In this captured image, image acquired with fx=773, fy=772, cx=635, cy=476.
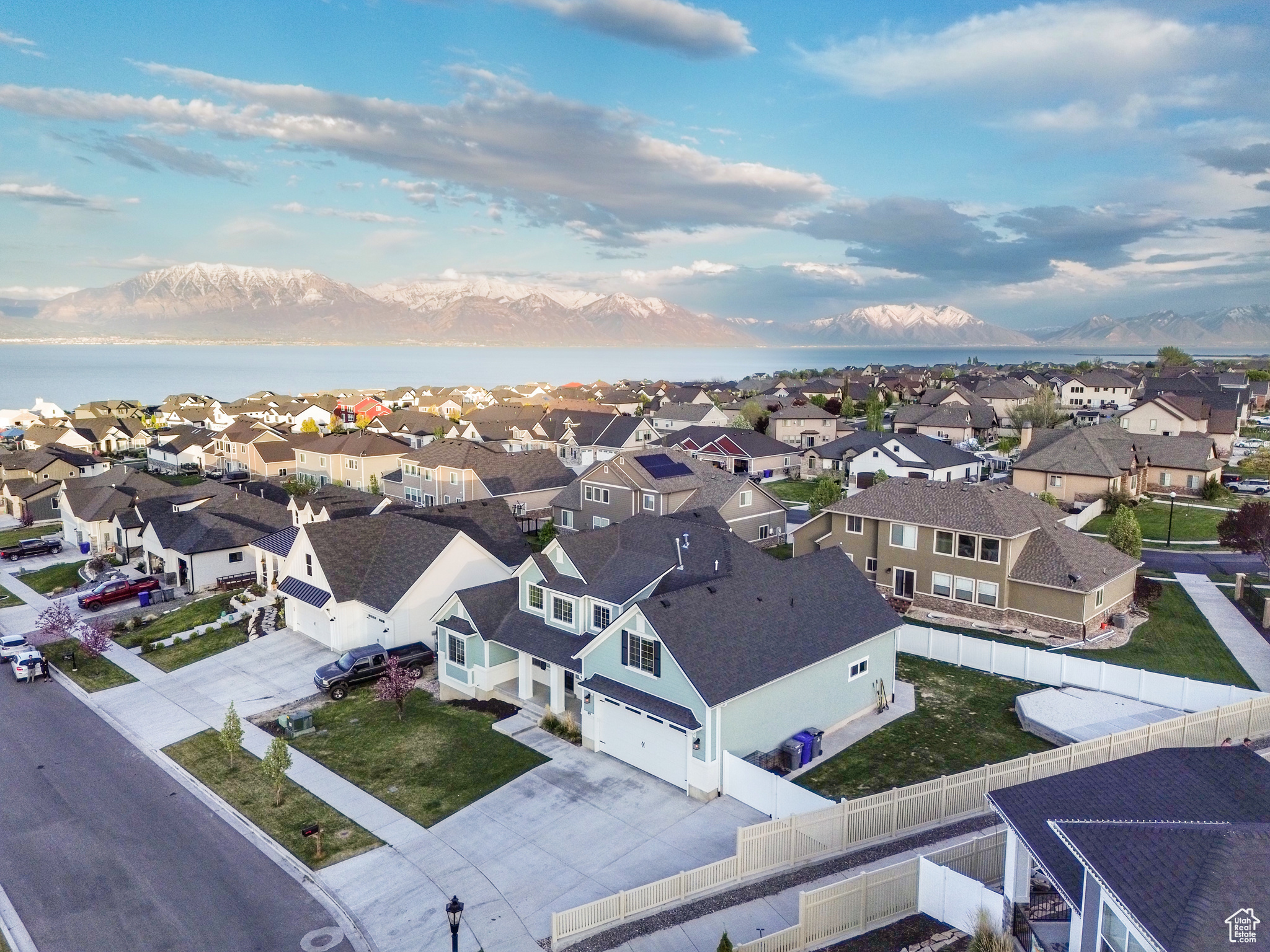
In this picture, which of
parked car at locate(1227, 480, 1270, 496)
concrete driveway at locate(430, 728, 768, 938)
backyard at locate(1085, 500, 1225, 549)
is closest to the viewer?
concrete driveway at locate(430, 728, 768, 938)

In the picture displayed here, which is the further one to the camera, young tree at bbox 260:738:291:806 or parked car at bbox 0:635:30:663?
parked car at bbox 0:635:30:663

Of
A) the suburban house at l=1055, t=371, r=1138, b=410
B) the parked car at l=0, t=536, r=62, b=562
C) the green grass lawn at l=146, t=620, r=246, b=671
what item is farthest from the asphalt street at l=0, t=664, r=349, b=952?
the suburban house at l=1055, t=371, r=1138, b=410

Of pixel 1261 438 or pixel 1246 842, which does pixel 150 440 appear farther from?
pixel 1261 438

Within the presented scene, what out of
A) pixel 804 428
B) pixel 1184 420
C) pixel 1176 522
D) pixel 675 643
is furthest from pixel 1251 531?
pixel 804 428

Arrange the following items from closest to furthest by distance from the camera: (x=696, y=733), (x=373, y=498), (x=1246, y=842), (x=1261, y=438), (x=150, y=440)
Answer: (x=1246, y=842) < (x=696, y=733) < (x=373, y=498) < (x=1261, y=438) < (x=150, y=440)

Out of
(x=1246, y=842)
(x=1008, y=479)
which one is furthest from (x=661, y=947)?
(x=1008, y=479)

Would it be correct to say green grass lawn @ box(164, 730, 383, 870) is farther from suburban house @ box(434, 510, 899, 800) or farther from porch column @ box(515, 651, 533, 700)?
porch column @ box(515, 651, 533, 700)

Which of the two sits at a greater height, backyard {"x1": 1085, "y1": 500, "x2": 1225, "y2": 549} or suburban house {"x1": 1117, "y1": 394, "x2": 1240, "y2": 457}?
suburban house {"x1": 1117, "y1": 394, "x2": 1240, "y2": 457}
